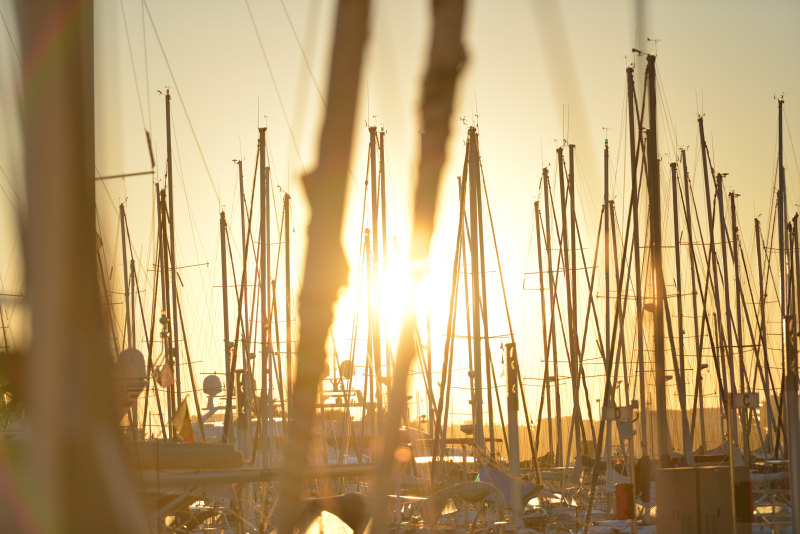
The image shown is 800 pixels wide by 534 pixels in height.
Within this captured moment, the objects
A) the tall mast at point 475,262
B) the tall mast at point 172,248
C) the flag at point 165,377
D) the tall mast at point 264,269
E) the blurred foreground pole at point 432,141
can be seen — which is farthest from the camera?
the tall mast at point 264,269

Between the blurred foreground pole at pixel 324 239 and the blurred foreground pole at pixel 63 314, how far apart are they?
1146 millimetres

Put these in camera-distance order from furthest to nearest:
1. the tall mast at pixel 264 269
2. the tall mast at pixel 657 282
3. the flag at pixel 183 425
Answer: the tall mast at pixel 264 269
the flag at pixel 183 425
the tall mast at pixel 657 282

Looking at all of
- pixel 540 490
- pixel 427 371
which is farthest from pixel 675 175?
pixel 540 490

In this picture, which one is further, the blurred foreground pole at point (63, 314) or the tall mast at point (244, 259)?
the tall mast at point (244, 259)

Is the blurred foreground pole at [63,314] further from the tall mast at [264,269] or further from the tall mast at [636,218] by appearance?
the tall mast at [264,269]

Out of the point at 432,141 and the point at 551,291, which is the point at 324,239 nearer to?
the point at 432,141

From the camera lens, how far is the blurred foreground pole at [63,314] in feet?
11.9

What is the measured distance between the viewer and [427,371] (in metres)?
28.5

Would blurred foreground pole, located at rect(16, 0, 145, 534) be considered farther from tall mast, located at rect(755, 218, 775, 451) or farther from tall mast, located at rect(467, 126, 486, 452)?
tall mast, located at rect(755, 218, 775, 451)

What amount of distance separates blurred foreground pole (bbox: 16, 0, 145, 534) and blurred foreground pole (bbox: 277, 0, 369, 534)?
1.15 meters

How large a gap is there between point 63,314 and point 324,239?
4.62 ft

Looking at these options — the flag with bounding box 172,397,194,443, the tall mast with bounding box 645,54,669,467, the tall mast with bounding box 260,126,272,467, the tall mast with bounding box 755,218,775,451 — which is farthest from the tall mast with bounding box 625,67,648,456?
the tall mast with bounding box 755,218,775,451

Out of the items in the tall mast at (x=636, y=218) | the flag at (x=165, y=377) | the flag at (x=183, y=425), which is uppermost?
the tall mast at (x=636, y=218)

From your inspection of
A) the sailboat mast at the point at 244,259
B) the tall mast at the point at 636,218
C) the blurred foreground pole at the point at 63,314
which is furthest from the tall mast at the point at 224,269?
the blurred foreground pole at the point at 63,314
